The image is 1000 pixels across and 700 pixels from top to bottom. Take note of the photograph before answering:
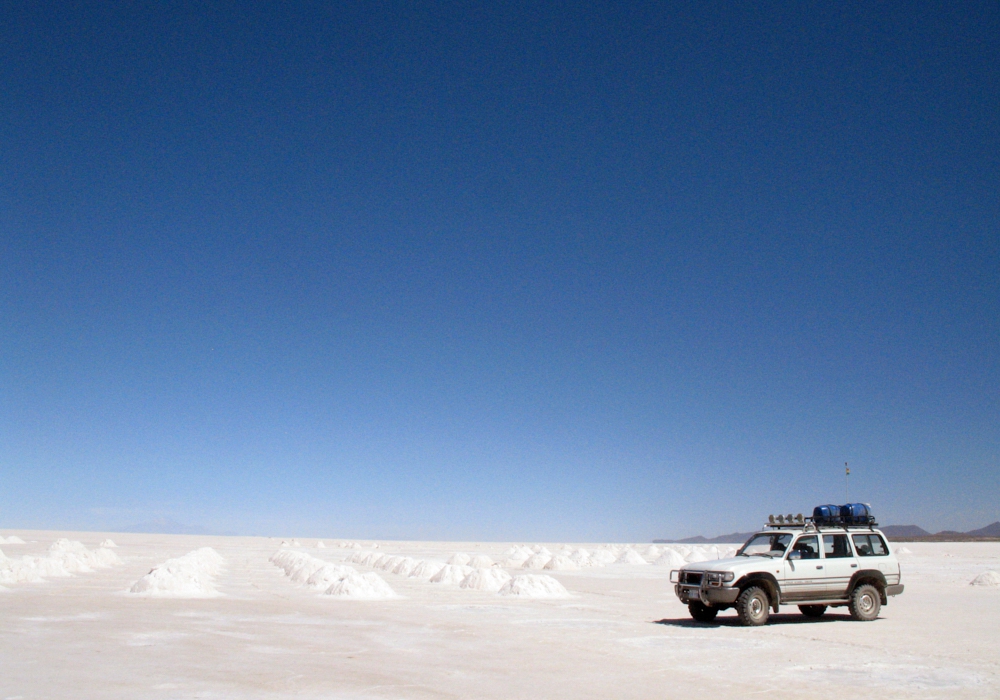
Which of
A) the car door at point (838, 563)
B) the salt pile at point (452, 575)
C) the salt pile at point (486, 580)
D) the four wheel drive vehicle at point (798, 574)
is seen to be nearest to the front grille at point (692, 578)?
the four wheel drive vehicle at point (798, 574)

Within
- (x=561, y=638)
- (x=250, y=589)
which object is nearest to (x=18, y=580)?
(x=250, y=589)

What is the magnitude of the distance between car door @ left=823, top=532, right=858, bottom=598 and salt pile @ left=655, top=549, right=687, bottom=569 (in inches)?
1846

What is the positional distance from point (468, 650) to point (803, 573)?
8.28 meters

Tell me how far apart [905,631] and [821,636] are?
9.80ft

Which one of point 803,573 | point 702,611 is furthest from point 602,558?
point 803,573

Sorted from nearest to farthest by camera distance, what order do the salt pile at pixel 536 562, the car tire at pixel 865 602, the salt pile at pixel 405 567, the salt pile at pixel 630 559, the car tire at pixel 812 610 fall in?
the car tire at pixel 865 602 < the car tire at pixel 812 610 < the salt pile at pixel 405 567 < the salt pile at pixel 536 562 < the salt pile at pixel 630 559

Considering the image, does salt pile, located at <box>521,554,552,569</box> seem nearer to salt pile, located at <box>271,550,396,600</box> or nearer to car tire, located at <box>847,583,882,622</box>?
salt pile, located at <box>271,550,396,600</box>

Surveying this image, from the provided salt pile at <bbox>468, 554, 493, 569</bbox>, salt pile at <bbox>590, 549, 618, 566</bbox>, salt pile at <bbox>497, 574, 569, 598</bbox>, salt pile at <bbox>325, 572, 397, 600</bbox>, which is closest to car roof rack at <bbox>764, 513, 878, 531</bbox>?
salt pile at <bbox>497, 574, 569, 598</bbox>

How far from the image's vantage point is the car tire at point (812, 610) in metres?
20.3

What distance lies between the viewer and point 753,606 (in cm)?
1806

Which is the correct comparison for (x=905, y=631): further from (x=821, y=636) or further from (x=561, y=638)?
(x=561, y=638)

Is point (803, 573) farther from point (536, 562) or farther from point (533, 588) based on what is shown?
point (536, 562)

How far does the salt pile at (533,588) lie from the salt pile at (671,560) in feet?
122

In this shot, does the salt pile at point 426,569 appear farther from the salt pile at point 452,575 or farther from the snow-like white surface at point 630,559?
the snow-like white surface at point 630,559
